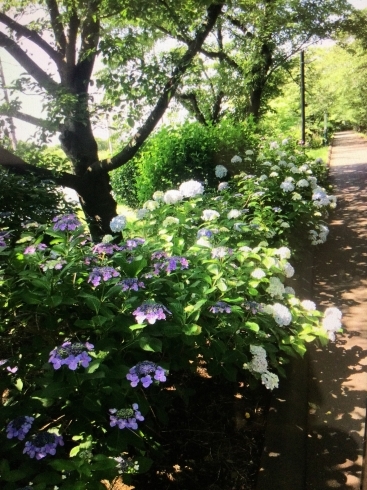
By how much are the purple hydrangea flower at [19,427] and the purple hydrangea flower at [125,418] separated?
0.32m

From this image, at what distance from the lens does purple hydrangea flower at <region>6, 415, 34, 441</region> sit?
1.49 metres

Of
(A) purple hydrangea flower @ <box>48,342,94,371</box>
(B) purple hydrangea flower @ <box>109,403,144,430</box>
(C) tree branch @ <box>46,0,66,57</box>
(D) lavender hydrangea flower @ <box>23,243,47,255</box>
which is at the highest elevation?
(C) tree branch @ <box>46,0,66,57</box>

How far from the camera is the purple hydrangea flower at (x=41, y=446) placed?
1.47 m

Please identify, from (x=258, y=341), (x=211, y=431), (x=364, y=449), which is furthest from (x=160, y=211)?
(x=364, y=449)

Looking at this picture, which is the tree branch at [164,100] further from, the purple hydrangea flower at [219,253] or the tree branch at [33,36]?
the purple hydrangea flower at [219,253]

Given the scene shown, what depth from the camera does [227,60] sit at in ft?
43.4

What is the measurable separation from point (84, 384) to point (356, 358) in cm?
258

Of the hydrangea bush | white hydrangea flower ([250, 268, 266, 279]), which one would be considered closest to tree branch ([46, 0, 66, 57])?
the hydrangea bush

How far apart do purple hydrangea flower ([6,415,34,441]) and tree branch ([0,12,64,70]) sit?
5018 millimetres

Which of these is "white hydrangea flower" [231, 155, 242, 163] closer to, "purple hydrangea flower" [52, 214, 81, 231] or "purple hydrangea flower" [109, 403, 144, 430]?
"purple hydrangea flower" [52, 214, 81, 231]

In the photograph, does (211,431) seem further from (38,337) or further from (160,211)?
(160,211)

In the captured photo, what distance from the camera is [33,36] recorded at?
511cm

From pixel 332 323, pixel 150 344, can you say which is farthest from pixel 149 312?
pixel 332 323

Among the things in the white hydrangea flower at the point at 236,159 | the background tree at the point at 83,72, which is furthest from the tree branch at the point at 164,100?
the white hydrangea flower at the point at 236,159
